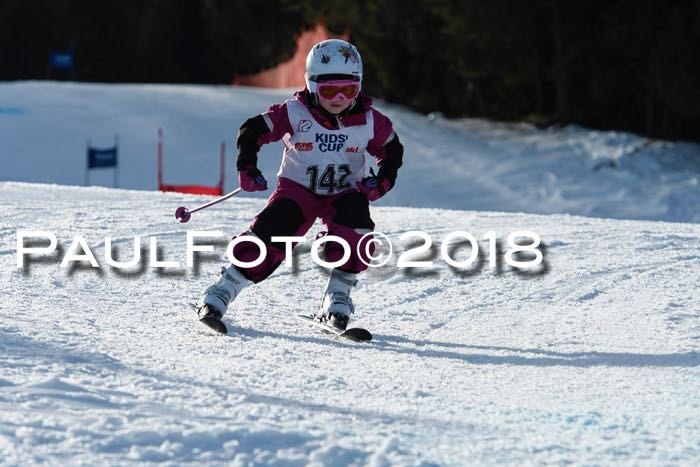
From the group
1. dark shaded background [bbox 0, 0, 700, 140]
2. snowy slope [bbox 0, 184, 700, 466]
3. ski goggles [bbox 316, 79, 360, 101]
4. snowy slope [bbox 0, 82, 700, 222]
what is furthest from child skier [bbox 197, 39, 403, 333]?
dark shaded background [bbox 0, 0, 700, 140]

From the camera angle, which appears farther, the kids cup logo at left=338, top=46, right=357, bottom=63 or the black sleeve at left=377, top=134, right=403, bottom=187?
the black sleeve at left=377, top=134, right=403, bottom=187

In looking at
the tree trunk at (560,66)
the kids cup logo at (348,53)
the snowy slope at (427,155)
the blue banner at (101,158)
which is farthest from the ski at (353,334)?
the tree trunk at (560,66)

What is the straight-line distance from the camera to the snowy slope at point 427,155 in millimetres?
21422

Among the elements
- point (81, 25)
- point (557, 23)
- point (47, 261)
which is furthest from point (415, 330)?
point (81, 25)

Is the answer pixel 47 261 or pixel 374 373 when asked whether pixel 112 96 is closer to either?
pixel 47 261

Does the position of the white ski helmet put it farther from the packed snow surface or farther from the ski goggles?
the packed snow surface

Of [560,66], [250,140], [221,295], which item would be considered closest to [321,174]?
[250,140]

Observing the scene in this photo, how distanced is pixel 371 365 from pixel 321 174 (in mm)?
1187

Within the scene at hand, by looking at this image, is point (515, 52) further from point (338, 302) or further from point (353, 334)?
point (353, 334)

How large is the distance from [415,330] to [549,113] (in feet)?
91.5

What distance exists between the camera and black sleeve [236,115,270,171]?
5512 millimetres

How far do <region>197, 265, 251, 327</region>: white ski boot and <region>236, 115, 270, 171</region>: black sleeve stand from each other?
0.50 metres

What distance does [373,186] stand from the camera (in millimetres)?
5523

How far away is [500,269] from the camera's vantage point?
739 cm
